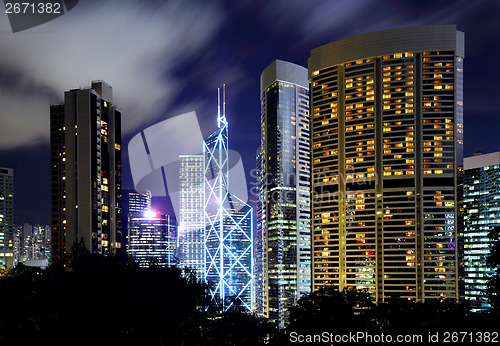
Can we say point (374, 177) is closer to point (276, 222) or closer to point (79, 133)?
point (276, 222)

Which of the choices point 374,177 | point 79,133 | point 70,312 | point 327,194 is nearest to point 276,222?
point 327,194

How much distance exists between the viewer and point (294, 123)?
9469cm

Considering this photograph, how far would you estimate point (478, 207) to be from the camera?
90812mm

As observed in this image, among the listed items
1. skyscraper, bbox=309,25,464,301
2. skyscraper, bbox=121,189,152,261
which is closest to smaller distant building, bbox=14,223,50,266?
skyscraper, bbox=121,189,152,261

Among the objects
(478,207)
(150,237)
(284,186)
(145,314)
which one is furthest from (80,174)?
(478,207)

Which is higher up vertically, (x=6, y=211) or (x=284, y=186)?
(x=284, y=186)

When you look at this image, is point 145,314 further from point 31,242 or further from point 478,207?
point 31,242

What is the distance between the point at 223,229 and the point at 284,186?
1463 cm

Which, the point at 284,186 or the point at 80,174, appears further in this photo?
the point at 284,186

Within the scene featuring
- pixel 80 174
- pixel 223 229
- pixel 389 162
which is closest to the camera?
pixel 80 174

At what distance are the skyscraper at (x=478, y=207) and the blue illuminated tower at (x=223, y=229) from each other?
135ft

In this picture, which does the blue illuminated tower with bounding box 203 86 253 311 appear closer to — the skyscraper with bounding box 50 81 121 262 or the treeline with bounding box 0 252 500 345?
the skyscraper with bounding box 50 81 121 262

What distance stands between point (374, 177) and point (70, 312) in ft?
198

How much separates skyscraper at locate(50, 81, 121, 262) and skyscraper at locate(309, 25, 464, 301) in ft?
107
